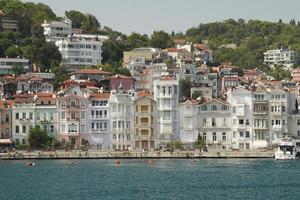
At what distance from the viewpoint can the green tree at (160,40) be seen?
143875 millimetres

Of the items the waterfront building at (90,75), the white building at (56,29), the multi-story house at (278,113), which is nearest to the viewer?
the multi-story house at (278,113)

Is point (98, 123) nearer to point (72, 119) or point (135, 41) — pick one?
point (72, 119)

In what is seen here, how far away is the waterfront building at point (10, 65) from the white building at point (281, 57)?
69.7m

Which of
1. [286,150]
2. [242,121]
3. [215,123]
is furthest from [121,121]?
[286,150]

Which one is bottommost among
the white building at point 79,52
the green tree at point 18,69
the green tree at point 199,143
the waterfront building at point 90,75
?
the green tree at point 199,143

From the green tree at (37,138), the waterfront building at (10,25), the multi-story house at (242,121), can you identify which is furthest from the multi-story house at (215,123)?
the waterfront building at (10,25)

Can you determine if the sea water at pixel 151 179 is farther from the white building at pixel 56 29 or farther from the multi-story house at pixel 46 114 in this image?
the white building at pixel 56 29

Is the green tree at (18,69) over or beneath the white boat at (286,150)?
over

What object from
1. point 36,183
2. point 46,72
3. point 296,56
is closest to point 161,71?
point 46,72

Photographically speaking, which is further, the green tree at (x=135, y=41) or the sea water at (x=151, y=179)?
the green tree at (x=135, y=41)

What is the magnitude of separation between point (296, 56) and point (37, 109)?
96.5 m

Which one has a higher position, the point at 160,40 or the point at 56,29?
the point at 56,29

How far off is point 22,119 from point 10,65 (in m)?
24.6

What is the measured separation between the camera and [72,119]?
9500 centimetres
